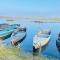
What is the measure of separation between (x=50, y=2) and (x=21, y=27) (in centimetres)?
A: 76

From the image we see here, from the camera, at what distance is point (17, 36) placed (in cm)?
435

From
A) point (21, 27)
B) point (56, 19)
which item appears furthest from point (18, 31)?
point (56, 19)

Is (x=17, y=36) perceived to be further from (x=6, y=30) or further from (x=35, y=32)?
(x=35, y=32)

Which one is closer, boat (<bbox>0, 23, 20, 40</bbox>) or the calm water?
the calm water

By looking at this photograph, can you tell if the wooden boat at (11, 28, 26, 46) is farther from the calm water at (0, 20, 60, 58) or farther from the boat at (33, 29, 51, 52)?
the boat at (33, 29, 51, 52)

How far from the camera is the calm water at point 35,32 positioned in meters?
4.09

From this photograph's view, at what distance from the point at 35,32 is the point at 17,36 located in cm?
38

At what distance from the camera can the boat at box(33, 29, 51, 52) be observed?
415cm

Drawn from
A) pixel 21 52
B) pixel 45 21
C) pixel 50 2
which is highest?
pixel 50 2

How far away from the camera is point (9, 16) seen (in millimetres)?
4418

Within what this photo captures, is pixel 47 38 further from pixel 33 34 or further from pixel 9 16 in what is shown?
pixel 9 16

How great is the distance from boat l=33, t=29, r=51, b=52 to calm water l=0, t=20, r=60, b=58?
0.20 feet

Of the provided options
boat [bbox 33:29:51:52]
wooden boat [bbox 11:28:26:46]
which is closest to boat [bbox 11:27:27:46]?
wooden boat [bbox 11:28:26:46]

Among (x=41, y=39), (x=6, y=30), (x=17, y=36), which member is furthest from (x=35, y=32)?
(x=6, y=30)
